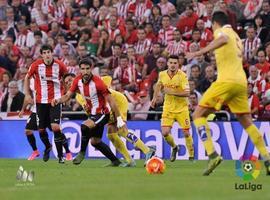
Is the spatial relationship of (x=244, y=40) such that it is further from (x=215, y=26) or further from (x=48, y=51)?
(x=215, y=26)

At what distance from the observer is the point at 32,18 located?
3011cm

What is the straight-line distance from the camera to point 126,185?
1377 centimetres

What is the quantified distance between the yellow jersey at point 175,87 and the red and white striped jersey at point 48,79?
2273mm

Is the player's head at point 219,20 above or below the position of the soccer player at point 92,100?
above

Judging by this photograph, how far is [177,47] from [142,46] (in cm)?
120

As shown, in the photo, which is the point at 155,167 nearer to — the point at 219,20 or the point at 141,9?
the point at 219,20

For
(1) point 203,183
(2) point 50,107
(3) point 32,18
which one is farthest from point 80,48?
(1) point 203,183

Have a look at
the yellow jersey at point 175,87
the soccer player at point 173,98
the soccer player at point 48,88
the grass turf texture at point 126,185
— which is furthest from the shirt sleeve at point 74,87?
the yellow jersey at point 175,87

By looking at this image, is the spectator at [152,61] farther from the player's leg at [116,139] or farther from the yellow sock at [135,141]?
the player's leg at [116,139]

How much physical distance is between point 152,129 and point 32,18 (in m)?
7.59

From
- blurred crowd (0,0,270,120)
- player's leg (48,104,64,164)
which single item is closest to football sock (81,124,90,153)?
player's leg (48,104,64,164)

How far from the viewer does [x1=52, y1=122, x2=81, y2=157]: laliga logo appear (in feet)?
80.3

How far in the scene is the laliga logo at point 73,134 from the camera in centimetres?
2448

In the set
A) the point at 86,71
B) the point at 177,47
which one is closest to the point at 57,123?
the point at 86,71
